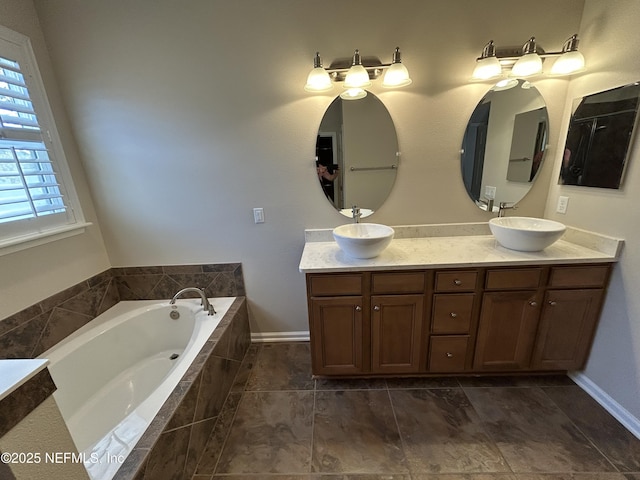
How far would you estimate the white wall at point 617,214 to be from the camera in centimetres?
146

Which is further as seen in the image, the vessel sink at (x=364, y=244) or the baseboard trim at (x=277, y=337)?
the baseboard trim at (x=277, y=337)

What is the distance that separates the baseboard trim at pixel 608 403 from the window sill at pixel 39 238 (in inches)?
141

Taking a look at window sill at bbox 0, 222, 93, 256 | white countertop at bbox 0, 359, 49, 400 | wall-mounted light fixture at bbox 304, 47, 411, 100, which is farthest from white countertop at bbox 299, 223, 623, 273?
window sill at bbox 0, 222, 93, 256

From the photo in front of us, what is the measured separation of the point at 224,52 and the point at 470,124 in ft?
5.83

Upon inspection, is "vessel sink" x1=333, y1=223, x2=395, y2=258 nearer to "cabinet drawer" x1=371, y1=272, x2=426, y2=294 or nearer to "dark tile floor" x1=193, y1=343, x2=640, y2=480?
"cabinet drawer" x1=371, y1=272, x2=426, y2=294

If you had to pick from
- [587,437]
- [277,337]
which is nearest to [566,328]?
[587,437]

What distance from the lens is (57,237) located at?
5.90 ft

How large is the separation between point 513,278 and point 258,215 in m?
1.79

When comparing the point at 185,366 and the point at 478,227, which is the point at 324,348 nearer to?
the point at 185,366

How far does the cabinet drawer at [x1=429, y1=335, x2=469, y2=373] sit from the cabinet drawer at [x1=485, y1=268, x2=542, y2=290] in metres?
0.40

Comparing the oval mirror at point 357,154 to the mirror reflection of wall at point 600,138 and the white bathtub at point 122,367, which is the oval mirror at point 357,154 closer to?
the mirror reflection of wall at point 600,138

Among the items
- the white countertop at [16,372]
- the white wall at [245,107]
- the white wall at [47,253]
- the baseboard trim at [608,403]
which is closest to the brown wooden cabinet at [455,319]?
the baseboard trim at [608,403]

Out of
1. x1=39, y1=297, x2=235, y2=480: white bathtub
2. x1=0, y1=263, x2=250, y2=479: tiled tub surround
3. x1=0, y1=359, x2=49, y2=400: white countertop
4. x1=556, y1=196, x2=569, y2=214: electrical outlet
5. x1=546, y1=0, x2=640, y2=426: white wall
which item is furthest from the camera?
x1=556, y1=196, x2=569, y2=214: electrical outlet

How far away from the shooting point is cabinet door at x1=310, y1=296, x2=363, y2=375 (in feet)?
5.64
